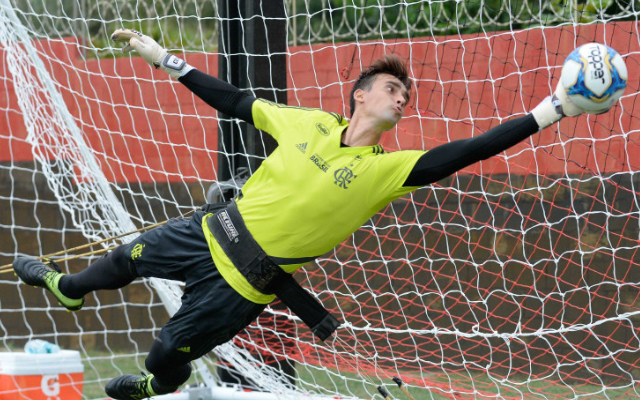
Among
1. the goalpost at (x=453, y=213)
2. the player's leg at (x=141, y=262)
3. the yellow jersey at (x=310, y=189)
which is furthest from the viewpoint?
the goalpost at (x=453, y=213)

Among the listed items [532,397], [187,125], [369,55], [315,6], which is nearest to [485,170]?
[369,55]

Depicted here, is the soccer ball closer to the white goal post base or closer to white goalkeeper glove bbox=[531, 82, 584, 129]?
white goalkeeper glove bbox=[531, 82, 584, 129]

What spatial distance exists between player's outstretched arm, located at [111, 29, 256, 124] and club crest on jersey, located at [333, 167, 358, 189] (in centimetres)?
60

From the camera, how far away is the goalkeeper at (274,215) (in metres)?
3.64

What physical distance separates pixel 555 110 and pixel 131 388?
256 centimetres

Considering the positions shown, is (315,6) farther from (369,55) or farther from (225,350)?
(225,350)

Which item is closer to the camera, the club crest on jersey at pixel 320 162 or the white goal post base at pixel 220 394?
the club crest on jersey at pixel 320 162

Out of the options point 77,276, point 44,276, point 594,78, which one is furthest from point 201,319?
point 594,78

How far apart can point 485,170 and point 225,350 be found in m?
2.20

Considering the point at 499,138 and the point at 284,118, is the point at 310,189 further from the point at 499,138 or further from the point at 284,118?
the point at 499,138

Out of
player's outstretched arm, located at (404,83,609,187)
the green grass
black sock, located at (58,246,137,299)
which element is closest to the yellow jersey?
player's outstretched arm, located at (404,83,609,187)

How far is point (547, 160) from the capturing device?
231 inches

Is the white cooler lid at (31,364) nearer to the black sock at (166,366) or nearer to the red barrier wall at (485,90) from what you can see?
the red barrier wall at (485,90)

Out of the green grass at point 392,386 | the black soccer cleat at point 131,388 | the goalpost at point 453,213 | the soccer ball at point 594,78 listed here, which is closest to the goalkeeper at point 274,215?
the black soccer cleat at point 131,388
